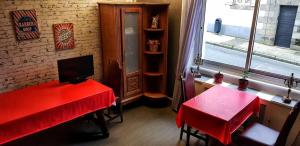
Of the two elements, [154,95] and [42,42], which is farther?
[154,95]

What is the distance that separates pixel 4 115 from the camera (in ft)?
7.68

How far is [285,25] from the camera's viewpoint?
306cm

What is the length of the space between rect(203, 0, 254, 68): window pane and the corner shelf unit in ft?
2.20

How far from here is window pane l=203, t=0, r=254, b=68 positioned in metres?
3.32

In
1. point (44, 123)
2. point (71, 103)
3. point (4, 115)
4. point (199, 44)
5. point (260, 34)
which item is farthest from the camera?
point (199, 44)

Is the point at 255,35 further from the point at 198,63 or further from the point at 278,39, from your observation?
the point at 198,63

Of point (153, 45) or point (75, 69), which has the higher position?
point (153, 45)

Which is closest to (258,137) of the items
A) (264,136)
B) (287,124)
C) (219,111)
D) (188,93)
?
(264,136)

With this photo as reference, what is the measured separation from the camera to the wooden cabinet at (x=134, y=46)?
3.43 meters

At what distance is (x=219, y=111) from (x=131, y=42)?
6.06 ft

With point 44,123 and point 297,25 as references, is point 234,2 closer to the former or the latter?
point 297,25

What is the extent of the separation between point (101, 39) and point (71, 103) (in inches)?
54.7

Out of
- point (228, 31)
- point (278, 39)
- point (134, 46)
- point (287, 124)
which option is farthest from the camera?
point (134, 46)

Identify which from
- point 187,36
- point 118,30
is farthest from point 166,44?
point 118,30
